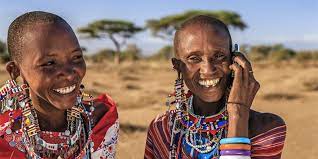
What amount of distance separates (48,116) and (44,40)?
0.48 meters

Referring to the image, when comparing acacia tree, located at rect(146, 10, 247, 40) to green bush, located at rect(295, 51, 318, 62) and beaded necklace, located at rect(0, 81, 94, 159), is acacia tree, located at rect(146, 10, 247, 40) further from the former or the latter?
beaded necklace, located at rect(0, 81, 94, 159)

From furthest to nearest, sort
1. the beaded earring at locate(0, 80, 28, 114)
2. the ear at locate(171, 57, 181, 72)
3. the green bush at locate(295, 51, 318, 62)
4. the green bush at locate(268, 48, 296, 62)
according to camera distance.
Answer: the green bush at locate(268, 48, 296, 62) → the green bush at locate(295, 51, 318, 62) → the ear at locate(171, 57, 181, 72) → the beaded earring at locate(0, 80, 28, 114)

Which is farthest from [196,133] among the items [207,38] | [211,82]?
[207,38]

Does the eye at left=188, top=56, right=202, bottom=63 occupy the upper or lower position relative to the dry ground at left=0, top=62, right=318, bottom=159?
upper

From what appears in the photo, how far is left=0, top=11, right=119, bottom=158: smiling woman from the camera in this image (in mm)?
2514

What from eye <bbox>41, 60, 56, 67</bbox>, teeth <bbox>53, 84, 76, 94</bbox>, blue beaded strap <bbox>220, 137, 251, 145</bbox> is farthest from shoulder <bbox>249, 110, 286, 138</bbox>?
eye <bbox>41, 60, 56, 67</bbox>

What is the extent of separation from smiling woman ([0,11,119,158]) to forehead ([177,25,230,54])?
59 centimetres

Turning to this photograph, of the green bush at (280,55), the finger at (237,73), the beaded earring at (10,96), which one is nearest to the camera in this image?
the finger at (237,73)

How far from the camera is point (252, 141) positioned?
104 inches

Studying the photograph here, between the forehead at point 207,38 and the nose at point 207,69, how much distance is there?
0.07 metres

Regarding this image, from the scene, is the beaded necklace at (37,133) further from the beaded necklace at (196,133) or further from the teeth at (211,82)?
the teeth at (211,82)

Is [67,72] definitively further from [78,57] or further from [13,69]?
[13,69]

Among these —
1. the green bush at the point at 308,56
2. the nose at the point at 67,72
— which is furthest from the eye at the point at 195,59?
the green bush at the point at 308,56

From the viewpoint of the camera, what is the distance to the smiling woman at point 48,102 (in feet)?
8.25
